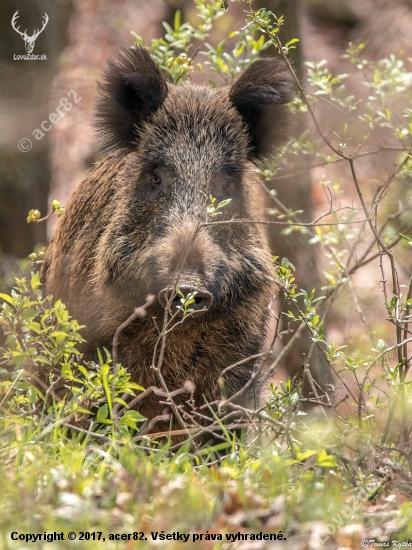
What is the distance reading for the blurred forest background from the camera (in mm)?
6770

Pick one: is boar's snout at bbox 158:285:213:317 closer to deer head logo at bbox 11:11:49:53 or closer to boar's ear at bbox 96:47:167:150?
boar's ear at bbox 96:47:167:150

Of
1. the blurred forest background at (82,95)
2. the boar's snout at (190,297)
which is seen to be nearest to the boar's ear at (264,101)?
the blurred forest background at (82,95)

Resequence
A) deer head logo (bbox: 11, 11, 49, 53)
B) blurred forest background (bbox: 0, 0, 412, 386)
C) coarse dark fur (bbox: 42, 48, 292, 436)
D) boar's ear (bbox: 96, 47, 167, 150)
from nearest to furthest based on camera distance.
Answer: coarse dark fur (bbox: 42, 48, 292, 436), boar's ear (bbox: 96, 47, 167, 150), blurred forest background (bbox: 0, 0, 412, 386), deer head logo (bbox: 11, 11, 49, 53)

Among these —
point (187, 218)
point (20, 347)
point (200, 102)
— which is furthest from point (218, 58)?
point (20, 347)

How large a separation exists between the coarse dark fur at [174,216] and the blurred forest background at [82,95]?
1.57 feet

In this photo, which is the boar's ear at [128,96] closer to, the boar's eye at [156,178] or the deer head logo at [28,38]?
the boar's eye at [156,178]

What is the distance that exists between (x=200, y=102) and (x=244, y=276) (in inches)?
55.0

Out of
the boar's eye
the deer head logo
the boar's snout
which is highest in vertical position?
the deer head logo

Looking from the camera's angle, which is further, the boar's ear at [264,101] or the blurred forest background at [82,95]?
the blurred forest background at [82,95]

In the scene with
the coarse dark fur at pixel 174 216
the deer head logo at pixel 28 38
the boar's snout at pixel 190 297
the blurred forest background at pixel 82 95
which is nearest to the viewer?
the boar's snout at pixel 190 297

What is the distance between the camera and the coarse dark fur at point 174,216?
5.24 meters

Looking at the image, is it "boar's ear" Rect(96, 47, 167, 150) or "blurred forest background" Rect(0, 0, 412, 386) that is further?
"blurred forest background" Rect(0, 0, 412, 386)

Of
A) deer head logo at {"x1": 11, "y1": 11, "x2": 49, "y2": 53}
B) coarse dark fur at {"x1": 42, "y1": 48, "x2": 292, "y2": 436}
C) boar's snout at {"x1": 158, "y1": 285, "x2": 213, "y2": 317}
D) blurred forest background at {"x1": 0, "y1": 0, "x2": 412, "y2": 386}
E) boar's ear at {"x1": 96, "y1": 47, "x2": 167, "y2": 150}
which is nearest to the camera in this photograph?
boar's snout at {"x1": 158, "y1": 285, "x2": 213, "y2": 317}

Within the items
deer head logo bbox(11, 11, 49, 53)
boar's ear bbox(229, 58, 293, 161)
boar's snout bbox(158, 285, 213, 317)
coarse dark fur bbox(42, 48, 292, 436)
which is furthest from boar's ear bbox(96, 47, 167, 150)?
deer head logo bbox(11, 11, 49, 53)
